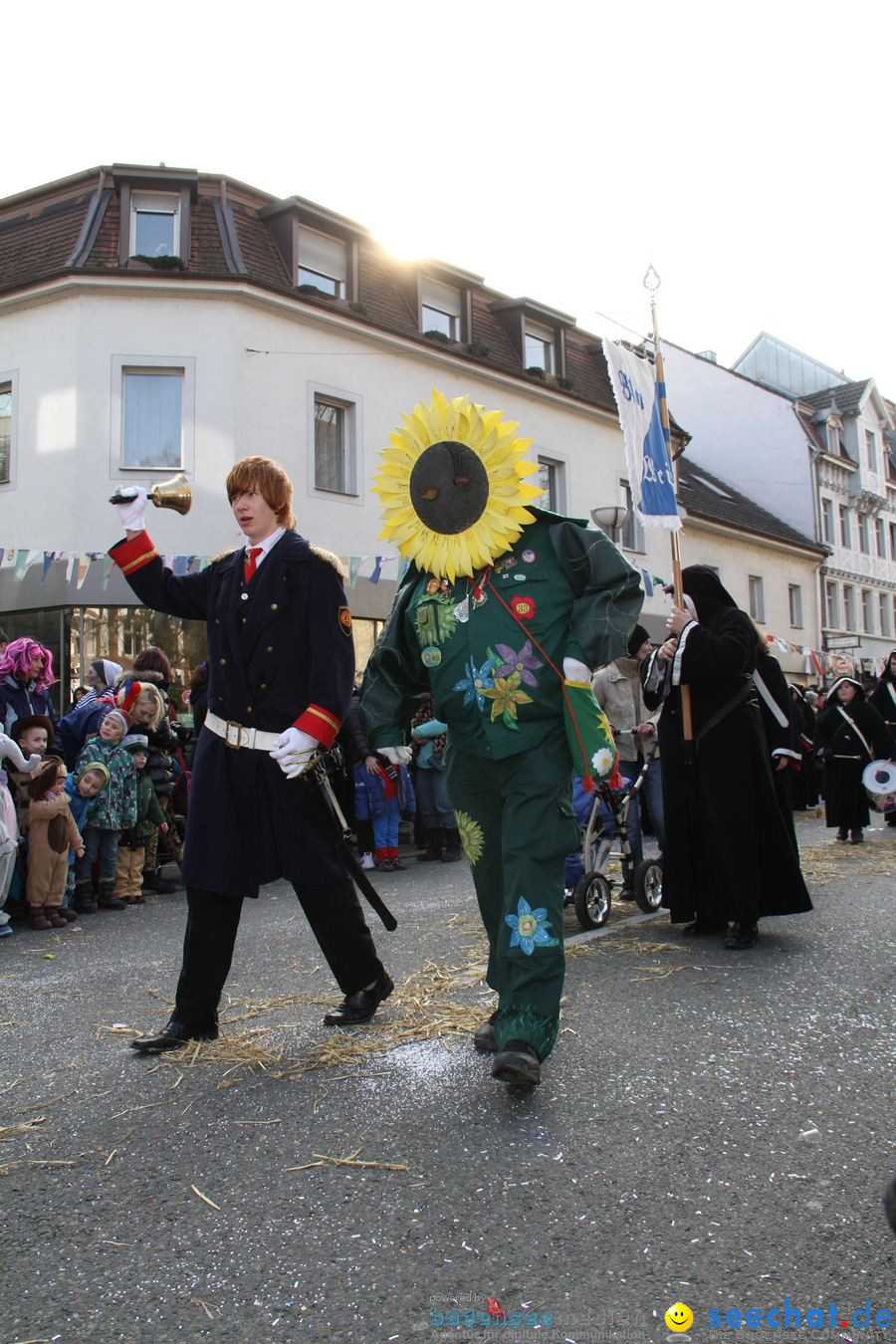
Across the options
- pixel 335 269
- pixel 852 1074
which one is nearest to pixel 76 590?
pixel 335 269

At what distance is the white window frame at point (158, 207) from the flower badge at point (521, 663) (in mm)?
17716

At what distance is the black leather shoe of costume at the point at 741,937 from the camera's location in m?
6.03

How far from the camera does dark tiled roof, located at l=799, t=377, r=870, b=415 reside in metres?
43.0

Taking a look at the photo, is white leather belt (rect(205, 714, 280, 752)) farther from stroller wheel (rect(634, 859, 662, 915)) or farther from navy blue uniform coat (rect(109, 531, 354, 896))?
stroller wheel (rect(634, 859, 662, 915))

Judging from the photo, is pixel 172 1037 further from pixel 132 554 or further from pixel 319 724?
Result: pixel 132 554

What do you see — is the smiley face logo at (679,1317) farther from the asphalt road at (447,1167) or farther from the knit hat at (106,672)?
the knit hat at (106,672)

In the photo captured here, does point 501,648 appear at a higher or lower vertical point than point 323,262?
lower

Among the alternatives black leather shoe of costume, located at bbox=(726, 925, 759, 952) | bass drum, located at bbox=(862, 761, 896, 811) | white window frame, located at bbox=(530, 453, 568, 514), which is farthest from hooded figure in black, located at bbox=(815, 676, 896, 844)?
white window frame, located at bbox=(530, 453, 568, 514)

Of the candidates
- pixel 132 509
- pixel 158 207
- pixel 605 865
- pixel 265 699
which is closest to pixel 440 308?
pixel 158 207

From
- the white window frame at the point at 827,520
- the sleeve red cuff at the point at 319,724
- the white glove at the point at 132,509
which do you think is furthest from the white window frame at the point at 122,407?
the white window frame at the point at 827,520

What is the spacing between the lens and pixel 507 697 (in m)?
4.05

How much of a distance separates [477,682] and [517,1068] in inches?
51.6

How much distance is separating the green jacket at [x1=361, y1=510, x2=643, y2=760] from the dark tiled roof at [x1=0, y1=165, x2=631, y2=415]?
1627 cm

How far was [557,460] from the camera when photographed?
25.8 m
